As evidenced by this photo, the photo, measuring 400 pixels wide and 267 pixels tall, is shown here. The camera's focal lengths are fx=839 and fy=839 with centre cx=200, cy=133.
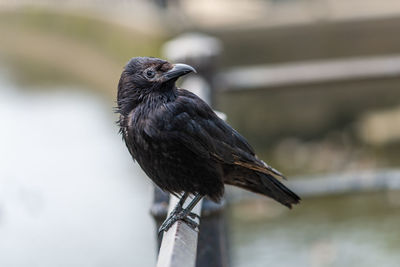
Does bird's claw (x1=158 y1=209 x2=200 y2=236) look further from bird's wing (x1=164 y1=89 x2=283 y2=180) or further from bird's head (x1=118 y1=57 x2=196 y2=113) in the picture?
bird's head (x1=118 y1=57 x2=196 y2=113)

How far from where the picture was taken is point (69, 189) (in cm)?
781

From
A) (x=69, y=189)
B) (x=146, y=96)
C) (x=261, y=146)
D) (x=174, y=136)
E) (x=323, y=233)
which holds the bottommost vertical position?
(x=174, y=136)

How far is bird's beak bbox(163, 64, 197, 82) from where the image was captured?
3.13 m

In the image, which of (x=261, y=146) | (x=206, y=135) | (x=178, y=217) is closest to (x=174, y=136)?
(x=206, y=135)

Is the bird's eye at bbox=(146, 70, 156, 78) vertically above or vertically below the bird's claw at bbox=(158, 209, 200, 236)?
above

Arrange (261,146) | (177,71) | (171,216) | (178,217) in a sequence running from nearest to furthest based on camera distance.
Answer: (178,217) < (171,216) < (177,71) < (261,146)

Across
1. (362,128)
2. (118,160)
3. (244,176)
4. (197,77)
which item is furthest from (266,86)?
(118,160)

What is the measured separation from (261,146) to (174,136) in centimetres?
470

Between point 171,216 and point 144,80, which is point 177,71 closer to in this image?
point 144,80

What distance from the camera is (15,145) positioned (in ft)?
30.2

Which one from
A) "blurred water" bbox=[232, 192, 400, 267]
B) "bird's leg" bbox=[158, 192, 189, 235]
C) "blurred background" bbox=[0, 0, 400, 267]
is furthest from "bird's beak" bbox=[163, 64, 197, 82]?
"blurred water" bbox=[232, 192, 400, 267]

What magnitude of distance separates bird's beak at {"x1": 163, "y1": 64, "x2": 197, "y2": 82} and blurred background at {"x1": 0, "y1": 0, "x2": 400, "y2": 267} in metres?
1.65

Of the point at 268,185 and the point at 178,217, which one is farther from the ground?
the point at 268,185

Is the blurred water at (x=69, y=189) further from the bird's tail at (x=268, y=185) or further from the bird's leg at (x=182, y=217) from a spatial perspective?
the bird's leg at (x=182, y=217)
